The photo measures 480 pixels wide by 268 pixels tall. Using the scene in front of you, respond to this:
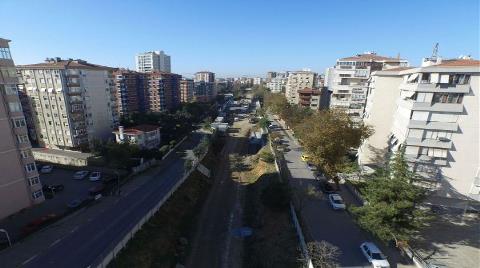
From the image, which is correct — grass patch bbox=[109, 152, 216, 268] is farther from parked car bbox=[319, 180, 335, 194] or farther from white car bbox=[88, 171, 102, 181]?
parked car bbox=[319, 180, 335, 194]

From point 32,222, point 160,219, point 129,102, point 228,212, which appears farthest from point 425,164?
point 129,102

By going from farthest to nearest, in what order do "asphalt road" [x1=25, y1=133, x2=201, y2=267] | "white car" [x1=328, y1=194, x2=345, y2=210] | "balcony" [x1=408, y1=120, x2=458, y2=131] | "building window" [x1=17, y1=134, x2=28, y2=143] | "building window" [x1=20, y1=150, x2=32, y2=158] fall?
"building window" [x1=20, y1=150, x2=32, y2=158] < "building window" [x1=17, y1=134, x2=28, y2=143] < "white car" [x1=328, y1=194, x2=345, y2=210] < "balcony" [x1=408, y1=120, x2=458, y2=131] < "asphalt road" [x1=25, y1=133, x2=201, y2=267]

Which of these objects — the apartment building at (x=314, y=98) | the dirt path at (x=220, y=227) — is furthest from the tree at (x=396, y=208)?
the apartment building at (x=314, y=98)

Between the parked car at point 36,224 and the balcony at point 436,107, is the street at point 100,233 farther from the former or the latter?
the balcony at point 436,107

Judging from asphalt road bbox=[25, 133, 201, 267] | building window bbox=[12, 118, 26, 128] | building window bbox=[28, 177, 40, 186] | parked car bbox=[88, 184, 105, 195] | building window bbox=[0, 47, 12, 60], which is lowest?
parked car bbox=[88, 184, 105, 195]

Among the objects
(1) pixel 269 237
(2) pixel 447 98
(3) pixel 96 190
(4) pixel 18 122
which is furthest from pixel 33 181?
(2) pixel 447 98

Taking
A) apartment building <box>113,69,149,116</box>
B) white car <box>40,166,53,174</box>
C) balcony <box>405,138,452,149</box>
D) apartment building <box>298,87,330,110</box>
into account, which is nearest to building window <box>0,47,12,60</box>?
white car <box>40,166,53,174</box>

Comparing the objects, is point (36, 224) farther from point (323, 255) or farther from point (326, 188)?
point (326, 188)
